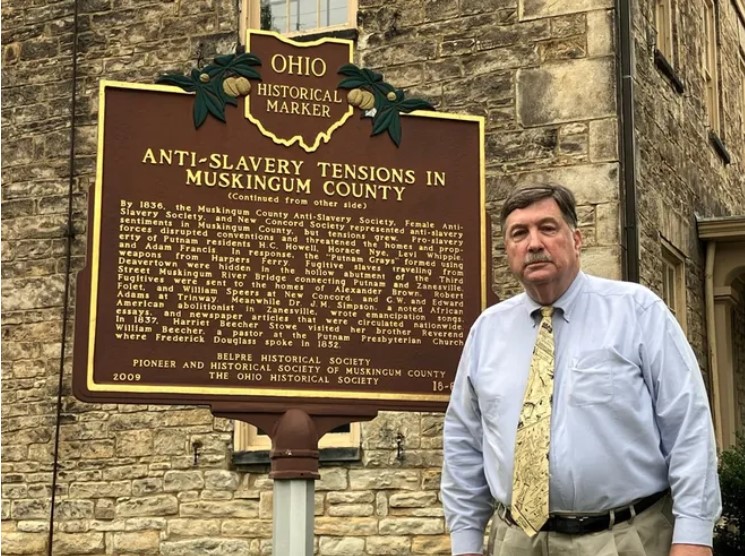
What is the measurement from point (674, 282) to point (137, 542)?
532 cm

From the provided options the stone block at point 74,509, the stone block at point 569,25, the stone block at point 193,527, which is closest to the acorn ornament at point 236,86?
the stone block at point 569,25

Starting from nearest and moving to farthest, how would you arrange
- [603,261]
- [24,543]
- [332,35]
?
[603,261] < [332,35] < [24,543]

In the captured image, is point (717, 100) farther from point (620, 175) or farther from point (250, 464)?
point (250, 464)

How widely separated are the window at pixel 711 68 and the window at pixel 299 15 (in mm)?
4854

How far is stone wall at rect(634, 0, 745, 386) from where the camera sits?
34.1 ft

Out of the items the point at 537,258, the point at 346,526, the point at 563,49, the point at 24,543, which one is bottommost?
the point at 24,543

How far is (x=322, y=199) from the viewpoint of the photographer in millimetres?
6395

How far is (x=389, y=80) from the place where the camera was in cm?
1035

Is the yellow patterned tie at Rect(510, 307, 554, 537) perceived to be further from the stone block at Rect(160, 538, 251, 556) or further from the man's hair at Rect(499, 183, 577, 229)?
the stone block at Rect(160, 538, 251, 556)

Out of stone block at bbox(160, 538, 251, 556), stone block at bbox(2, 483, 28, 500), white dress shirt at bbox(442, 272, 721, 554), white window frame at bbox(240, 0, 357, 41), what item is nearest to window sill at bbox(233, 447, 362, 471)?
stone block at bbox(160, 538, 251, 556)

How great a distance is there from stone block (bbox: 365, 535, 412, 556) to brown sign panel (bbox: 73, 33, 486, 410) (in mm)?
3513

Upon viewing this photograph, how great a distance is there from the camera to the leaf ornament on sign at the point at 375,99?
6551 mm

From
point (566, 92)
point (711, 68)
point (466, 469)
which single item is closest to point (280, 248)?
point (466, 469)

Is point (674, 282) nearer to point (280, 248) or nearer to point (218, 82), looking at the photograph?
point (280, 248)
